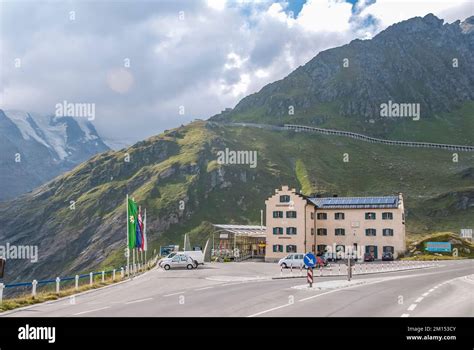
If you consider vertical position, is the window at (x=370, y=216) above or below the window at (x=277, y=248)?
above

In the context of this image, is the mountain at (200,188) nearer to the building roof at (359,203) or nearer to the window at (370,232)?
the building roof at (359,203)

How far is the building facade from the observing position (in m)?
75.6

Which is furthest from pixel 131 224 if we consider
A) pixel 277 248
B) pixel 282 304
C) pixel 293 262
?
pixel 277 248

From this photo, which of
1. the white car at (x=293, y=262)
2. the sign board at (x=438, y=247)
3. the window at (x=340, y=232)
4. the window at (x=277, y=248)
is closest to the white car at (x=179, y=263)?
the white car at (x=293, y=262)

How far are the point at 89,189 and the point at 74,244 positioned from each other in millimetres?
38202

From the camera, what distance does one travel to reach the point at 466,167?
166000 millimetres

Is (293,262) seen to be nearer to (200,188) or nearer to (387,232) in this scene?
(387,232)

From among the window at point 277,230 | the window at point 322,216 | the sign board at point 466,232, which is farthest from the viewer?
the sign board at point 466,232

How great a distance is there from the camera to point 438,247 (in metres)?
78.9

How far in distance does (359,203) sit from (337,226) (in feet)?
17.0

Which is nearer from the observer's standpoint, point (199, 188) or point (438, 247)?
point (438, 247)

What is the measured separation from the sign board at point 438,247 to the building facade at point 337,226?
15.9ft

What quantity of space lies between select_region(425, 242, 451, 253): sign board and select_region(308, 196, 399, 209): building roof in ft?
31.6

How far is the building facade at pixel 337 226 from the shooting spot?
7556cm
